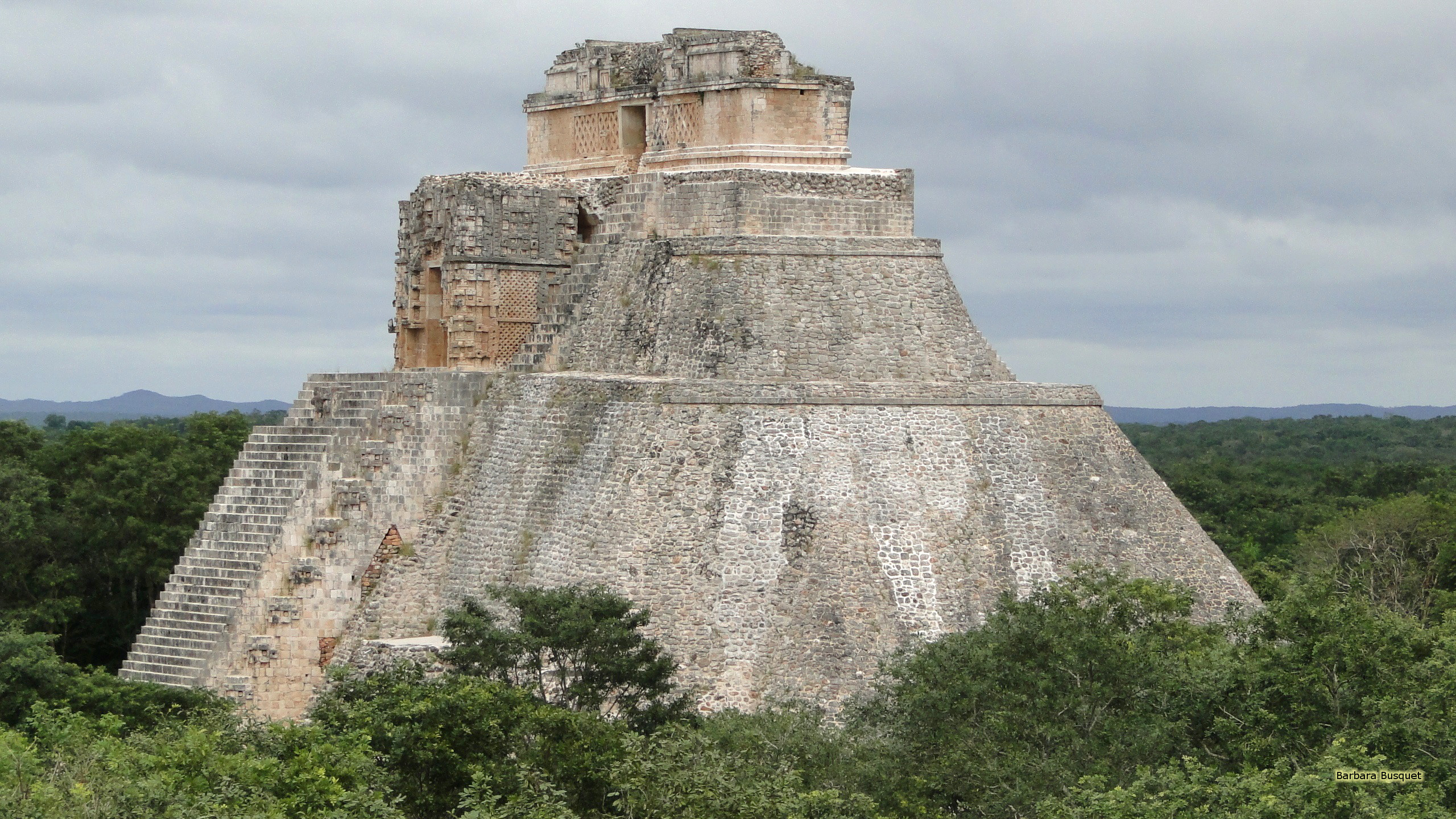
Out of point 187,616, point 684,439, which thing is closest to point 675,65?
point 684,439

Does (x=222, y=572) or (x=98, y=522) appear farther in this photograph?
(x=98, y=522)

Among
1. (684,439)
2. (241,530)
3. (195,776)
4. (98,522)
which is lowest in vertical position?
(195,776)

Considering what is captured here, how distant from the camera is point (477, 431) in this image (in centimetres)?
2833

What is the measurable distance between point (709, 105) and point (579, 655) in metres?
8.75

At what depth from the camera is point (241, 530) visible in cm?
2788

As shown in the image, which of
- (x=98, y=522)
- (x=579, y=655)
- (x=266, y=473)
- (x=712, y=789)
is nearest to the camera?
(x=712, y=789)

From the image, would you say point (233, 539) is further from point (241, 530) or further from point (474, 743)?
point (474, 743)

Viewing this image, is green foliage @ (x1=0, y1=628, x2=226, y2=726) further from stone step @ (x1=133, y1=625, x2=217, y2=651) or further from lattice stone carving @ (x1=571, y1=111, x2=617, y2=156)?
lattice stone carving @ (x1=571, y1=111, x2=617, y2=156)

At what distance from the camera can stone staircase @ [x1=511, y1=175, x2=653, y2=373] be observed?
28.2 m

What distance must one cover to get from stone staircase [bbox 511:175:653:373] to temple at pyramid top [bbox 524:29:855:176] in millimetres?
680

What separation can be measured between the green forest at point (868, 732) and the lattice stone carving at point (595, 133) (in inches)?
302

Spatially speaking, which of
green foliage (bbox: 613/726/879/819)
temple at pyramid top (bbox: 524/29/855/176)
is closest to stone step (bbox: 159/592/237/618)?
temple at pyramid top (bbox: 524/29/855/176)

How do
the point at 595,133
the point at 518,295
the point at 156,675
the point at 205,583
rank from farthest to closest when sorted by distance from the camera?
1. the point at 595,133
2. the point at 518,295
3. the point at 205,583
4. the point at 156,675

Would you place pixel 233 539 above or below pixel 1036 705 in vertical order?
above
